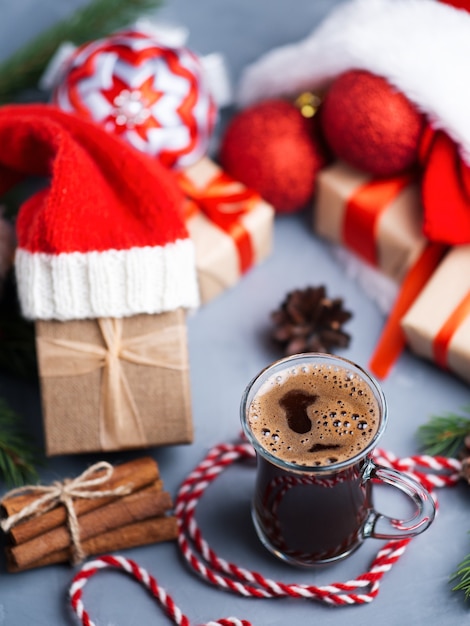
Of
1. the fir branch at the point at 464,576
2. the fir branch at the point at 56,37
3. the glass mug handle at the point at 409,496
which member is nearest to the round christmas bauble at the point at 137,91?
the fir branch at the point at 56,37

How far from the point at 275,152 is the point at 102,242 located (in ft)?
1.39

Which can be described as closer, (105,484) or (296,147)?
(105,484)

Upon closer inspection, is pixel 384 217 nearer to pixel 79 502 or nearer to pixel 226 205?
pixel 226 205

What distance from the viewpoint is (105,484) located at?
1.16 metres

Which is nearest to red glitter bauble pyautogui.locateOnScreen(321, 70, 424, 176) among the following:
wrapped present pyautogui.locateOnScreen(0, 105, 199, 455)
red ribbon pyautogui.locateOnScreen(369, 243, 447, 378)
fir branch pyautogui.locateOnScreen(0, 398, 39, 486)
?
red ribbon pyautogui.locateOnScreen(369, 243, 447, 378)

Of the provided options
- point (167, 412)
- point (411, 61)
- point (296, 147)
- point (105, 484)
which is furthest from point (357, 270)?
point (105, 484)

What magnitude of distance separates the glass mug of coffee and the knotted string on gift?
209 mm

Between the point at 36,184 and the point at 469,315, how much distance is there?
2.73 feet

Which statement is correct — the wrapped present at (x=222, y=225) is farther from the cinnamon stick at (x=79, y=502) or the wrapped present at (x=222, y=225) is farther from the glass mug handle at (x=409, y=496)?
the glass mug handle at (x=409, y=496)

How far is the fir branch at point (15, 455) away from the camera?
1.21 meters

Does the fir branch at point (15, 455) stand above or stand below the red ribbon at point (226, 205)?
below

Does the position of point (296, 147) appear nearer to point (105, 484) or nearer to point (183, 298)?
point (183, 298)

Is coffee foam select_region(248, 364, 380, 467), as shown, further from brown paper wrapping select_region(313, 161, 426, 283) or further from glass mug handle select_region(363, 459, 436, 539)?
brown paper wrapping select_region(313, 161, 426, 283)

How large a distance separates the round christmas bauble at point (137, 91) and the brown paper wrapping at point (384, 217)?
0.27 metres
